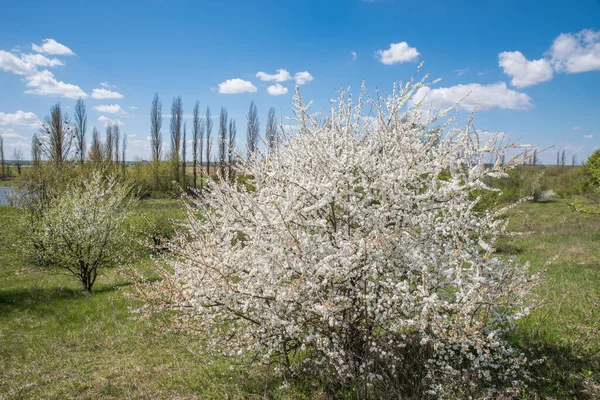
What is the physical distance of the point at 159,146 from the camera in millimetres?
48156

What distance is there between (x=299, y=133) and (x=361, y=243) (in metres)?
1.88

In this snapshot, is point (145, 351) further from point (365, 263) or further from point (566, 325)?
point (566, 325)

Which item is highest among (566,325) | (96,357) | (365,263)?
(365,263)

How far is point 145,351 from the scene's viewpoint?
6324 mm

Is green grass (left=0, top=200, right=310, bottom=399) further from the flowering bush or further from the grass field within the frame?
the flowering bush

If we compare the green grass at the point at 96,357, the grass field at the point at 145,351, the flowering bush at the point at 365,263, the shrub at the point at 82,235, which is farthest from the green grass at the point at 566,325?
the shrub at the point at 82,235

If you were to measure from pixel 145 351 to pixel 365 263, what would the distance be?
466 cm

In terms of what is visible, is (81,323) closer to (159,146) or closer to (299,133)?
(299,133)

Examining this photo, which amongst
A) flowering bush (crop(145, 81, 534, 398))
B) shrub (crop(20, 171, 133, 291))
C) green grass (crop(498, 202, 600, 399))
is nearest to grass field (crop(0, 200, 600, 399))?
green grass (crop(498, 202, 600, 399))

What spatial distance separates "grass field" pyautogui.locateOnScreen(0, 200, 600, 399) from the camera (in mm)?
4546

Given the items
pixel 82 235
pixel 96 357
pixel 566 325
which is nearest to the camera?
pixel 566 325

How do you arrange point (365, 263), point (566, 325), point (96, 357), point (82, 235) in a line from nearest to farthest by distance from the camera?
point (365, 263), point (566, 325), point (96, 357), point (82, 235)

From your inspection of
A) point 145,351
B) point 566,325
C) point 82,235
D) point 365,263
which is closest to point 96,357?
point 145,351

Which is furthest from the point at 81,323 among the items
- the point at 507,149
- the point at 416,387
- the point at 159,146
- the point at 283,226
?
the point at 159,146
